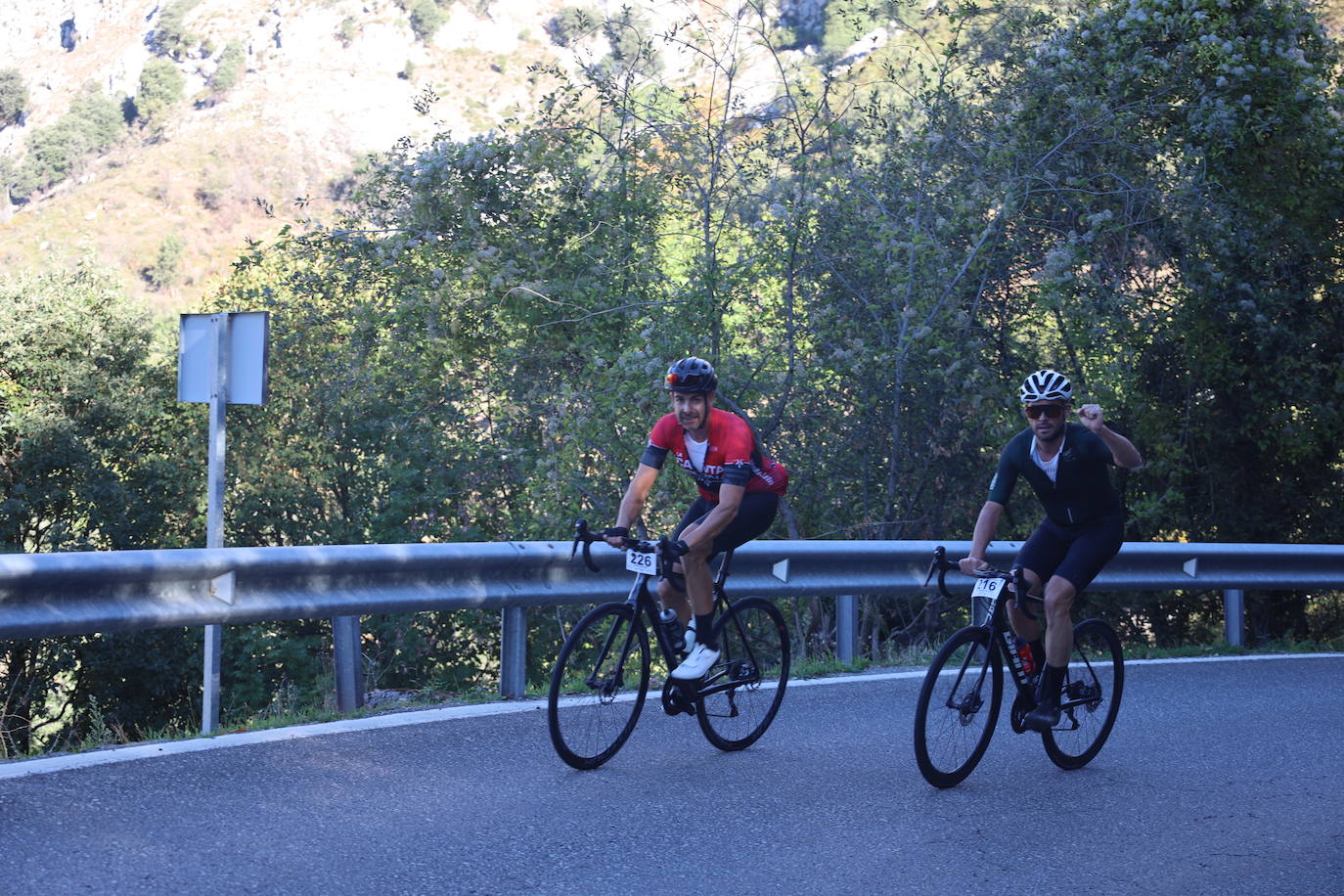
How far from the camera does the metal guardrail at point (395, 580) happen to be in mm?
6027

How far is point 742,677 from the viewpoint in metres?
6.82

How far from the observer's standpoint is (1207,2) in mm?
16188

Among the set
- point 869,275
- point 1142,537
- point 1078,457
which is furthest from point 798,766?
point 1142,537

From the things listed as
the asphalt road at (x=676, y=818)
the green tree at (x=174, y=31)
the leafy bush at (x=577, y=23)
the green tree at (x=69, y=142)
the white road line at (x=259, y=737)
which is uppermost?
the green tree at (x=174, y=31)

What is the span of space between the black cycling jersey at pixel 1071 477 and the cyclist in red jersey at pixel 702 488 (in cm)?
103

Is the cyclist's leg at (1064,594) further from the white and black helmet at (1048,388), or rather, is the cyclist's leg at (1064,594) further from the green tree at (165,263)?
the green tree at (165,263)

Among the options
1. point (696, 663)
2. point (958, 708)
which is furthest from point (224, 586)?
point (958, 708)

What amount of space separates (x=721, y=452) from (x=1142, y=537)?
11548 millimetres

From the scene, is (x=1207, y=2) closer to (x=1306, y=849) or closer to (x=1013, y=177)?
Result: (x=1013, y=177)

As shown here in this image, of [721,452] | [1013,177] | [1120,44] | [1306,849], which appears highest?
[1120,44]

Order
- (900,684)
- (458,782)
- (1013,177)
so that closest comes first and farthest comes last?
1. (458,782)
2. (900,684)
3. (1013,177)

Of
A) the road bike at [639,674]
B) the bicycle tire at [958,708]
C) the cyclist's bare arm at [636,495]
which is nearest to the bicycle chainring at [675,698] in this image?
the road bike at [639,674]

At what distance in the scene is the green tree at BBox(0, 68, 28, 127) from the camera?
497 feet

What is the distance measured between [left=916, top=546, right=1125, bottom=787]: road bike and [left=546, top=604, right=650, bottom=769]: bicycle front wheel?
122 cm
